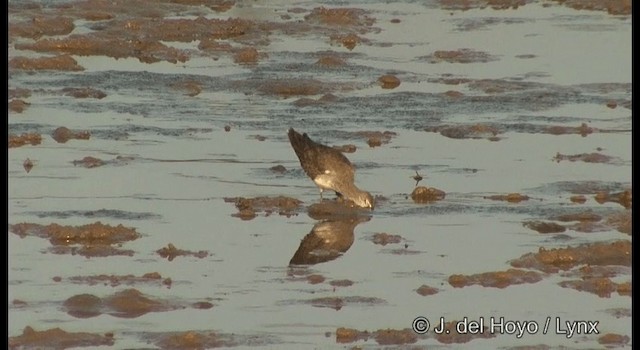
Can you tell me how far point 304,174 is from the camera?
17.0 metres

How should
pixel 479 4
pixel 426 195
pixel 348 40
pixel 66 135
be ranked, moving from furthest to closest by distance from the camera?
pixel 479 4 < pixel 348 40 < pixel 66 135 < pixel 426 195

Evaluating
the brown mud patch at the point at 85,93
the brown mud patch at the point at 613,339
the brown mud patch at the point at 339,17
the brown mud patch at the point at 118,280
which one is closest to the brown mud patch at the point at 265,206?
the brown mud patch at the point at 118,280

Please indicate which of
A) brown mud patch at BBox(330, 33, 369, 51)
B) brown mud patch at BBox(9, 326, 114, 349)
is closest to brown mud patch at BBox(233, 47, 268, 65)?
brown mud patch at BBox(330, 33, 369, 51)

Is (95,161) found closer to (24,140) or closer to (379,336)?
(24,140)

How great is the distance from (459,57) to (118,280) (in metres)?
9.75

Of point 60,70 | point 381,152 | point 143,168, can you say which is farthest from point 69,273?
point 60,70

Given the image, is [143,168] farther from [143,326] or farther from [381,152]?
[143,326]

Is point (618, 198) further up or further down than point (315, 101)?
further down

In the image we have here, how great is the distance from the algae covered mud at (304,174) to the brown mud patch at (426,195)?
4 centimetres

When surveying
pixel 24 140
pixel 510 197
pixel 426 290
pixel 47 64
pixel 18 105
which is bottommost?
pixel 426 290

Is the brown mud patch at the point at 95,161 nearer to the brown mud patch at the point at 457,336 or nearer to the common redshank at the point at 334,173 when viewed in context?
the common redshank at the point at 334,173

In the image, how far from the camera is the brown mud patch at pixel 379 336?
501 inches

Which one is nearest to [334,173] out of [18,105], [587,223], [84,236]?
[587,223]

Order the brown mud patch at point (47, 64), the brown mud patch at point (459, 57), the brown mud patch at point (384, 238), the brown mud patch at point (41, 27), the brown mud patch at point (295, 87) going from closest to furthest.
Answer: the brown mud patch at point (384, 238), the brown mud patch at point (295, 87), the brown mud patch at point (47, 64), the brown mud patch at point (459, 57), the brown mud patch at point (41, 27)
